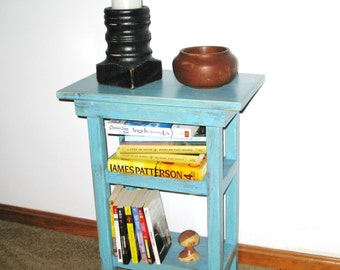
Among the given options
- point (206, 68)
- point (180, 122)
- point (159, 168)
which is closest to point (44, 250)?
point (159, 168)

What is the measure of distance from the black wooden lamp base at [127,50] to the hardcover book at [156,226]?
39 cm

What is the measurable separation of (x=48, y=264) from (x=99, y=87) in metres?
0.78

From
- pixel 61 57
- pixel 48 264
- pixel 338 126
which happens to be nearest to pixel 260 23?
pixel 338 126

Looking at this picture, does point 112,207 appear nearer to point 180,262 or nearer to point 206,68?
point 180,262

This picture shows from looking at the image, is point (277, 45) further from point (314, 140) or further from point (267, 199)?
point (267, 199)

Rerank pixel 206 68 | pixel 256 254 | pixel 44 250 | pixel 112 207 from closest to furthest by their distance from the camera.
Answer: pixel 206 68 < pixel 112 207 < pixel 256 254 < pixel 44 250

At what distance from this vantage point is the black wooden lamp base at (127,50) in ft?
4.04

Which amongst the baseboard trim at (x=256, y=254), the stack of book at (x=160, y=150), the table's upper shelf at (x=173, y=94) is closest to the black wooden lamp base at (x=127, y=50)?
the table's upper shelf at (x=173, y=94)

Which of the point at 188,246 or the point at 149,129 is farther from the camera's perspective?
the point at 188,246

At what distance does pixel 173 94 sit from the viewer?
1.19 meters

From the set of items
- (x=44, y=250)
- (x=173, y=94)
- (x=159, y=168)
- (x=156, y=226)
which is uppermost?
(x=173, y=94)

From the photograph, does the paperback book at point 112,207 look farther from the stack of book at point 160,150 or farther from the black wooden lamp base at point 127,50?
the black wooden lamp base at point 127,50

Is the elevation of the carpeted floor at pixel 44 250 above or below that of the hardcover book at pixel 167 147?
below

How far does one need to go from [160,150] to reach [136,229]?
28 centimetres
